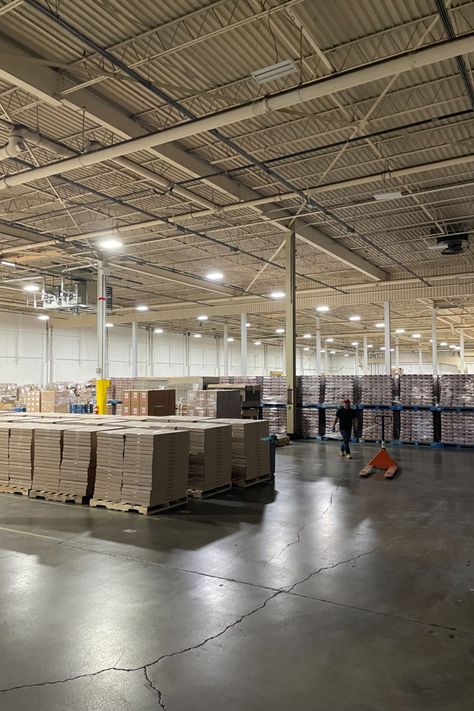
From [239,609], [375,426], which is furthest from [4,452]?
[375,426]

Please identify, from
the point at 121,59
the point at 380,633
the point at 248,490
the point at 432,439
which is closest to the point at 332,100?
the point at 121,59

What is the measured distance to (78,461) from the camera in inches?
318

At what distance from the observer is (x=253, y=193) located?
1273 centimetres

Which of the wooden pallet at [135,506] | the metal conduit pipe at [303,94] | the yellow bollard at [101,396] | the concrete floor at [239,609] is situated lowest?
the concrete floor at [239,609]

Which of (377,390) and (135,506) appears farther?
(377,390)

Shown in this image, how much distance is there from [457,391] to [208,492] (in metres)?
9.22

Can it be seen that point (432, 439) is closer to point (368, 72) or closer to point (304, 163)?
point (304, 163)

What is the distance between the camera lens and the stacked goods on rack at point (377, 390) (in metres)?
15.7

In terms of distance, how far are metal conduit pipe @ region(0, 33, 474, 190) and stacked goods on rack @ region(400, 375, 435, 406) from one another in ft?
31.9

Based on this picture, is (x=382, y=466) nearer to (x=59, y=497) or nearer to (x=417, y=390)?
(x=417, y=390)

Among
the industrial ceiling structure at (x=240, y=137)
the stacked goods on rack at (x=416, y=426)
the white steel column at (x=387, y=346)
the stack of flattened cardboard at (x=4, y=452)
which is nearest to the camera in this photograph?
the industrial ceiling structure at (x=240, y=137)

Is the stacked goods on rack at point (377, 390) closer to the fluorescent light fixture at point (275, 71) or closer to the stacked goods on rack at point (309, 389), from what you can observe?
the stacked goods on rack at point (309, 389)

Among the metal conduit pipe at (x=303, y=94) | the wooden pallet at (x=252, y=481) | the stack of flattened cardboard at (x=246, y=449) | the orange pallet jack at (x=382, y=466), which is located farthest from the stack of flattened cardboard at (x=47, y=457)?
the orange pallet jack at (x=382, y=466)

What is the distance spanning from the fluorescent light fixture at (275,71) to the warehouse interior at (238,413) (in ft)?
0.24
